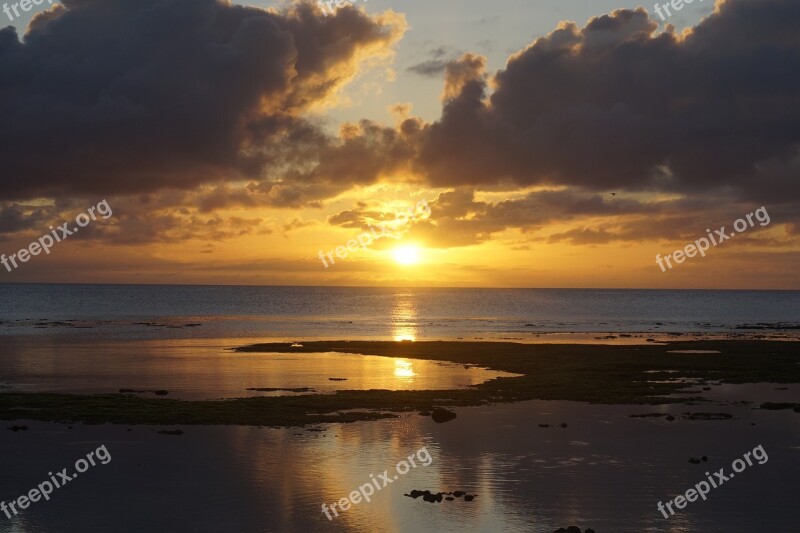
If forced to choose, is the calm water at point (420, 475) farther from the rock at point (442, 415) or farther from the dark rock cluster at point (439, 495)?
the rock at point (442, 415)

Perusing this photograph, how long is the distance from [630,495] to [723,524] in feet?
10.5

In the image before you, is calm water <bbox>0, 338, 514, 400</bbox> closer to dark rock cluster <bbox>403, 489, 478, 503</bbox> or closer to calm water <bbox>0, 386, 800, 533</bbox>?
calm water <bbox>0, 386, 800, 533</bbox>

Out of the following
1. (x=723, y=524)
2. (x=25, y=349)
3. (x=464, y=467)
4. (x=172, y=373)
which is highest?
(x=25, y=349)

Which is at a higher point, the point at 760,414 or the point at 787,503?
the point at 760,414

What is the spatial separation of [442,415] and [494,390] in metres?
11.1

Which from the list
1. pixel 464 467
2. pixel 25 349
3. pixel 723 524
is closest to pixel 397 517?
pixel 464 467

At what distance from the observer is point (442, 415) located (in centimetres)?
3750

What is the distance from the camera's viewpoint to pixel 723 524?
22.1m

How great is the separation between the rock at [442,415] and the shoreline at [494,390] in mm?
2389

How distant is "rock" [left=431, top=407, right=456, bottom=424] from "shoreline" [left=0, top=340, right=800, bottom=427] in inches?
94.1

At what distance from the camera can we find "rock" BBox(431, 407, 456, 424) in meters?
37.2

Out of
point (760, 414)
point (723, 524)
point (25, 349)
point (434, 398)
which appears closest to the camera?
point (723, 524)

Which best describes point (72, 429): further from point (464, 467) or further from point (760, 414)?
point (760, 414)

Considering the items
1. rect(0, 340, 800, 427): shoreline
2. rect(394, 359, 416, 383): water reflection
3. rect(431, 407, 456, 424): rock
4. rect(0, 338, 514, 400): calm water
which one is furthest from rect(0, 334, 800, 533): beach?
rect(394, 359, 416, 383): water reflection
